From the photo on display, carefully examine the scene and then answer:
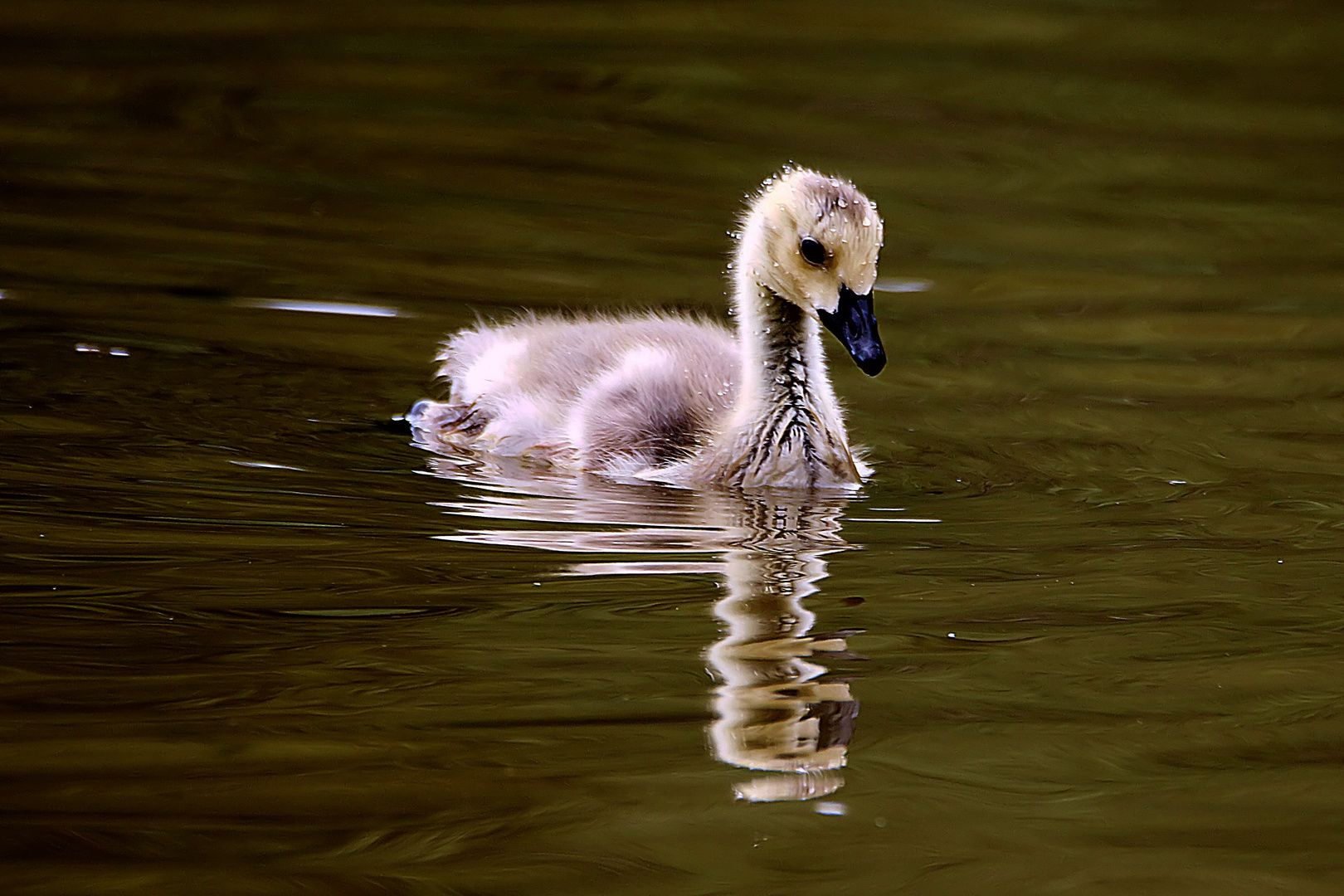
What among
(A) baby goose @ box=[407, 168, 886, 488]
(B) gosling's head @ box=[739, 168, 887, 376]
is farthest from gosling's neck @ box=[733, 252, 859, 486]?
(B) gosling's head @ box=[739, 168, 887, 376]

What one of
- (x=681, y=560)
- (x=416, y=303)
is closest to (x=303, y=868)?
(x=681, y=560)

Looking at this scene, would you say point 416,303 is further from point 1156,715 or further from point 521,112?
point 1156,715

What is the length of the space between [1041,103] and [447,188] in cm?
313

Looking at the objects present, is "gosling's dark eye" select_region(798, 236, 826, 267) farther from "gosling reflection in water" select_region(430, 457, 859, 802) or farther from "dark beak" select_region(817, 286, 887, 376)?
"gosling reflection in water" select_region(430, 457, 859, 802)

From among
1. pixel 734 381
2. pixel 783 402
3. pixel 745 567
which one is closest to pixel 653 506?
pixel 783 402

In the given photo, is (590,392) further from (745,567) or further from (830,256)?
(745,567)

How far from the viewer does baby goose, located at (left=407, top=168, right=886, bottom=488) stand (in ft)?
17.2

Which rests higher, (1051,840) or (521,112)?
(521,112)

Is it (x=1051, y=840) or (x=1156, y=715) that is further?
(x=1156, y=715)

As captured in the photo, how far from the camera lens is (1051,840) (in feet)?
9.89

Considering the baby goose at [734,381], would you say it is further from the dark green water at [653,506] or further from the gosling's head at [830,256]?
the dark green water at [653,506]

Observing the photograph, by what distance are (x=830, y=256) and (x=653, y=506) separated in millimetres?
758

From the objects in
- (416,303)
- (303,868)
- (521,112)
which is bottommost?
(303,868)

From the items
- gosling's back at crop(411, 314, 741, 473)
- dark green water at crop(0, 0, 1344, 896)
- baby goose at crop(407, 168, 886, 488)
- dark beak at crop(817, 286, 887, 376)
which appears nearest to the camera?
dark green water at crop(0, 0, 1344, 896)
